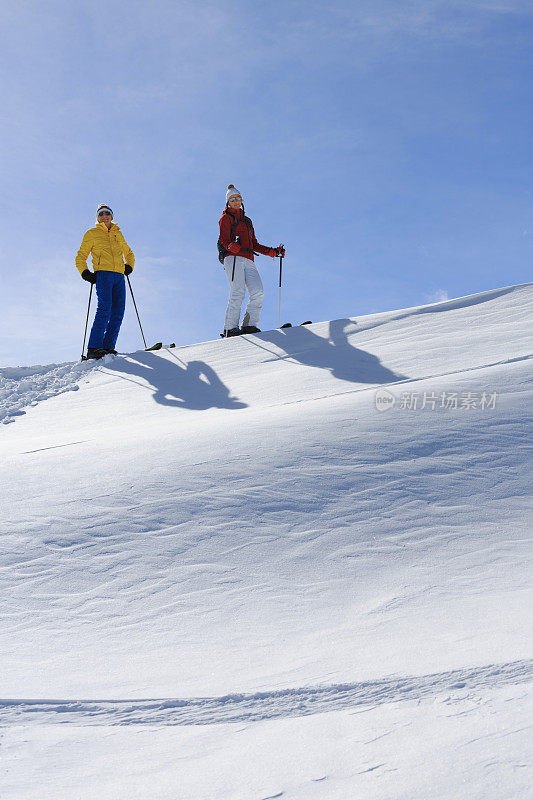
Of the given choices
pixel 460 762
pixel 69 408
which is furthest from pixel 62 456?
pixel 460 762

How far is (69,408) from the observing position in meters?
6.73

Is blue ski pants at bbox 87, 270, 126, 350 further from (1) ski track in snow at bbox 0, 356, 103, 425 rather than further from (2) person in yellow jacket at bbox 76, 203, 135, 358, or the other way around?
(1) ski track in snow at bbox 0, 356, 103, 425

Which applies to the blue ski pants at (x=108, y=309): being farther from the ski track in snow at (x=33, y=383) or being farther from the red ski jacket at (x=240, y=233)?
the red ski jacket at (x=240, y=233)

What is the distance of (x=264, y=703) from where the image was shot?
192 centimetres

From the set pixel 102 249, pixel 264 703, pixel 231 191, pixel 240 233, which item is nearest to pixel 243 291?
pixel 240 233

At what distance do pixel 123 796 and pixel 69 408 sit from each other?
5497 millimetres

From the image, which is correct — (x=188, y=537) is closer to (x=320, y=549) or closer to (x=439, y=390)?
(x=320, y=549)

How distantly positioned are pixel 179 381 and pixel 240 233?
313 centimetres

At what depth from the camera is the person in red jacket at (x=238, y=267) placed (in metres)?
9.23

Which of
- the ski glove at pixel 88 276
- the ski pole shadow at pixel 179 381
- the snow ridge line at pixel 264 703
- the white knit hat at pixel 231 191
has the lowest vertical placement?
the snow ridge line at pixel 264 703

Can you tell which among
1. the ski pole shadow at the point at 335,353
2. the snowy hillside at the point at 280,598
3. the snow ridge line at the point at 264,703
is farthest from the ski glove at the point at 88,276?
the snow ridge line at the point at 264,703

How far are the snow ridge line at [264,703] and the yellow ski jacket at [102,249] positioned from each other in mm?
7761

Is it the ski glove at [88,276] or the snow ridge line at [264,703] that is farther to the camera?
the ski glove at [88,276]

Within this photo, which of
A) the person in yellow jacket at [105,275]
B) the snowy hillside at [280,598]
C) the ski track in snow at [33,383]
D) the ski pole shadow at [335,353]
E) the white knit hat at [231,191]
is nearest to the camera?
the snowy hillside at [280,598]
